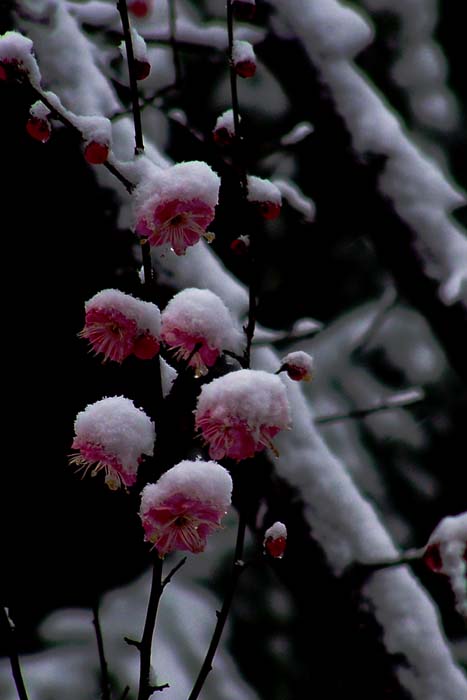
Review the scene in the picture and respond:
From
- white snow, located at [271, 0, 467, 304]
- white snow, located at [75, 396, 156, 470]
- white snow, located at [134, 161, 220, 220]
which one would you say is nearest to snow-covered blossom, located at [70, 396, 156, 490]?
white snow, located at [75, 396, 156, 470]

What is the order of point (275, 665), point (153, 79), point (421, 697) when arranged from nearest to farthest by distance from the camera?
1. point (421, 697)
2. point (153, 79)
3. point (275, 665)

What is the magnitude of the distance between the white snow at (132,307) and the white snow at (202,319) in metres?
0.01

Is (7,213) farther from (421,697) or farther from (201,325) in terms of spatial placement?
(421,697)

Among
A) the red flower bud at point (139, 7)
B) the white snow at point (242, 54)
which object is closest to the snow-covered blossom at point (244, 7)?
the white snow at point (242, 54)

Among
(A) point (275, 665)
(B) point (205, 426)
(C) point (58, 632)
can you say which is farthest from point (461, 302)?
(A) point (275, 665)

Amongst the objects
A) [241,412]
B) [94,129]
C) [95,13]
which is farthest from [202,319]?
[95,13]

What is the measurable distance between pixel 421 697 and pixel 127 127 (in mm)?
1370

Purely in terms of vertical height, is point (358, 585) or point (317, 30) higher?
point (317, 30)

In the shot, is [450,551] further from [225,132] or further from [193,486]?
[225,132]

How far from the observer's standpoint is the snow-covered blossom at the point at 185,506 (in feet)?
2.22

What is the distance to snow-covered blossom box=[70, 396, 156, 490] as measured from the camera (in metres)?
0.70

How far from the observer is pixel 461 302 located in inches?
69.9

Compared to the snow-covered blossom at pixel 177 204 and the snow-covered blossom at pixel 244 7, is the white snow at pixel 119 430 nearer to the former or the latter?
the snow-covered blossom at pixel 177 204

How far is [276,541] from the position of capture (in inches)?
32.5
